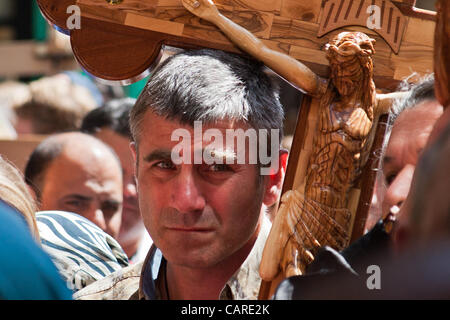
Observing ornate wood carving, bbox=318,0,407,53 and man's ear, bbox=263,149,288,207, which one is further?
man's ear, bbox=263,149,288,207

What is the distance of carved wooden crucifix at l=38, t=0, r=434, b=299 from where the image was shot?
160cm

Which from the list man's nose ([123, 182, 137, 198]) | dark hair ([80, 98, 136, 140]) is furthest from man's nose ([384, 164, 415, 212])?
dark hair ([80, 98, 136, 140])

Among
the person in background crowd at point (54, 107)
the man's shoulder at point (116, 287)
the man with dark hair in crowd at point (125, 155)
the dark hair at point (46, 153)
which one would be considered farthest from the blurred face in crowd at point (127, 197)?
the man's shoulder at point (116, 287)

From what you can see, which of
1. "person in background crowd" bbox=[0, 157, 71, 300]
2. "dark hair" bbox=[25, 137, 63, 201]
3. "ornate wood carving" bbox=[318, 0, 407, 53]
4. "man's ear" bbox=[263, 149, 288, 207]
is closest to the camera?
"person in background crowd" bbox=[0, 157, 71, 300]

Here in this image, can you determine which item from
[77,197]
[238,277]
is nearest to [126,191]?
[77,197]

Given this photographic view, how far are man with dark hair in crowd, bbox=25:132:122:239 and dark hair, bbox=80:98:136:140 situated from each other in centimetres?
35

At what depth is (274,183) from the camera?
1848 mm

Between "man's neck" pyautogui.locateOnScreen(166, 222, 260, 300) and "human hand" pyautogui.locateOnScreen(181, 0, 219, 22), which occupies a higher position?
"human hand" pyautogui.locateOnScreen(181, 0, 219, 22)

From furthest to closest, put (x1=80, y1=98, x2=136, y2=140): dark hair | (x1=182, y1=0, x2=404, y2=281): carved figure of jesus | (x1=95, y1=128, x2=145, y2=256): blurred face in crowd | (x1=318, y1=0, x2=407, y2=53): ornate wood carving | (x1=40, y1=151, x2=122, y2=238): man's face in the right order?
(x1=80, y1=98, x2=136, y2=140): dark hair, (x1=95, y1=128, x2=145, y2=256): blurred face in crowd, (x1=40, y1=151, x2=122, y2=238): man's face, (x1=318, y1=0, x2=407, y2=53): ornate wood carving, (x1=182, y1=0, x2=404, y2=281): carved figure of jesus

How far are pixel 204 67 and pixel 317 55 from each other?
0.84ft

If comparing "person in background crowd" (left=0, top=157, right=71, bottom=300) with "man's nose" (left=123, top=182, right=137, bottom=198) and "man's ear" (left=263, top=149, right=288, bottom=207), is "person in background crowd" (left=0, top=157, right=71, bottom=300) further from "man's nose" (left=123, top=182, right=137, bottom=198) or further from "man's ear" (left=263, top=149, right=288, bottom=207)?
"man's nose" (left=123, top=182, right=137, bottom=198)

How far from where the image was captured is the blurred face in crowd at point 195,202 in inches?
64.8

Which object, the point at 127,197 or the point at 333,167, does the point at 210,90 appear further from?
the point at 127,197
